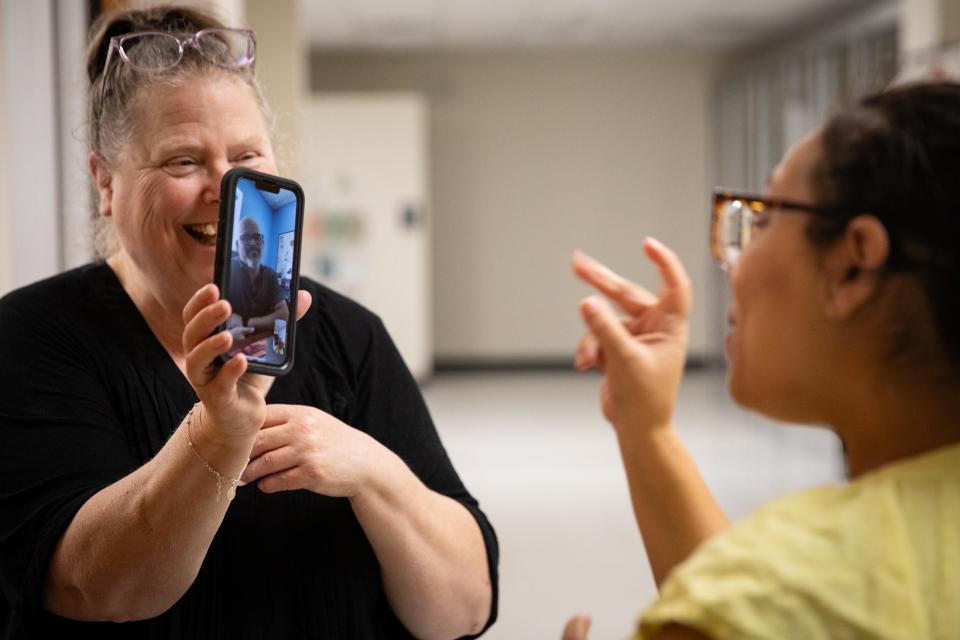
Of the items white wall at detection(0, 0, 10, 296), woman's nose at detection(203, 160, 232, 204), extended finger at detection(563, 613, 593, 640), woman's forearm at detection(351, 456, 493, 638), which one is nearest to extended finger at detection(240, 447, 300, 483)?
woman's forearm at detection(351, 456, 493, 638)

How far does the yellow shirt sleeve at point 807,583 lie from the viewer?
2.28ft

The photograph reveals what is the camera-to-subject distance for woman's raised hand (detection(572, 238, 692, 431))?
36.3 inches

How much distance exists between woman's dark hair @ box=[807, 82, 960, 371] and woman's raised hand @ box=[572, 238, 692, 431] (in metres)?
0.18

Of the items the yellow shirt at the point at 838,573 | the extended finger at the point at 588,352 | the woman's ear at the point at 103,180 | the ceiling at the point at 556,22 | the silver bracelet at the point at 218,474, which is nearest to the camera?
the yellow shirt at the point at 838,573

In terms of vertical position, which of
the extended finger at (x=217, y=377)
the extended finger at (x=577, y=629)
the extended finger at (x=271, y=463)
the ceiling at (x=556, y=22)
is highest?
the ceiling at (x=556, y=22)

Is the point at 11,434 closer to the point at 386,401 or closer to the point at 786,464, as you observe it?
the point at 386,401

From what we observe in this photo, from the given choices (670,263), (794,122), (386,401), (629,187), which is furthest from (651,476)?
(629,187)

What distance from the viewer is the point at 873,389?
32.4 inches

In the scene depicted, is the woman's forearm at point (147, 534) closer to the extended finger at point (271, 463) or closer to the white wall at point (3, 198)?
the extended finger at point (271, 463)

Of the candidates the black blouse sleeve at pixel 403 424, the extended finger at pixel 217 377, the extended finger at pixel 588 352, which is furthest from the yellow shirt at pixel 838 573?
the black blouse sleeve at pixel 403 424

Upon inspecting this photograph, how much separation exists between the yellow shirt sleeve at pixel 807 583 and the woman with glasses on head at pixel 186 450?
1.75 ft

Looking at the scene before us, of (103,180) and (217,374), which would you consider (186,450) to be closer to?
(217,374)

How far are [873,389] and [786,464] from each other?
5.79 m

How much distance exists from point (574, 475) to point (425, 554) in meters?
4.81
